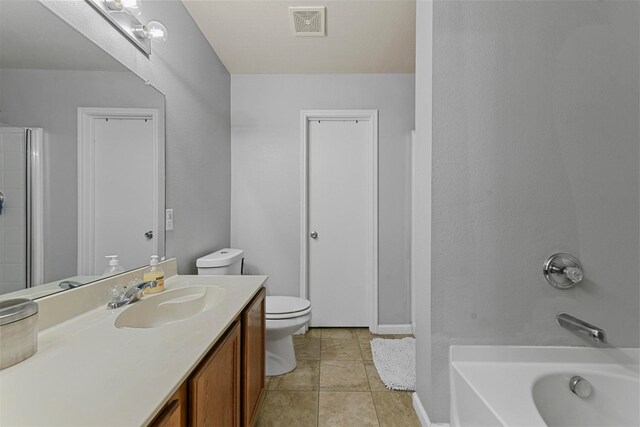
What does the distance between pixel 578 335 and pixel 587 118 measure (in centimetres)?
101

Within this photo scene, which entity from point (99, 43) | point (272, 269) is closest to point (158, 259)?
point (99, 43)

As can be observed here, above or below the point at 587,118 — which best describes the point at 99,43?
above

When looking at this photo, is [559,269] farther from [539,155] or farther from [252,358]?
[252,358]

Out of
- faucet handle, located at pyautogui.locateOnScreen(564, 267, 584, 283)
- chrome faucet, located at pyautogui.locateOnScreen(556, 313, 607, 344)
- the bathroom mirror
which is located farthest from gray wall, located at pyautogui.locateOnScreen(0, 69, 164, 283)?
faucet handle, located at pyautogui.locateOnScreen(564, 267, 584, 283)

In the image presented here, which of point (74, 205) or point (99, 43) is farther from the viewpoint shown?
point (99, 43)

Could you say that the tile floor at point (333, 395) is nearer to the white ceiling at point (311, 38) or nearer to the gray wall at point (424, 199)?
the gray wall at point (424, 199)

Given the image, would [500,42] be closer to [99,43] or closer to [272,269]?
[99,43]

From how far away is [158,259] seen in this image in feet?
4.71

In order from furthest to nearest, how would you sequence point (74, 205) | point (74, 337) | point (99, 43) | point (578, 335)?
point (578, 335) < point (99, 43) < point (74, 205) < point (74, 337)

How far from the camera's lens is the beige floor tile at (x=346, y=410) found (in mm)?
1529

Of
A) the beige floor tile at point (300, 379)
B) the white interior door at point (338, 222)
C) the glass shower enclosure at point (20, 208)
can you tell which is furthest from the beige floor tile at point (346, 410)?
the glass shower enclosure at point (20, 208)

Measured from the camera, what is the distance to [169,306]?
1.25m

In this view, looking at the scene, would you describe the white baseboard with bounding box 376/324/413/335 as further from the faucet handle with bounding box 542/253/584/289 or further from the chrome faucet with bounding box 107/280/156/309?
the chrome faucet with bounding box 107/280/156/309

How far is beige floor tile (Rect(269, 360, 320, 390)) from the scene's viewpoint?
1.83 metres
